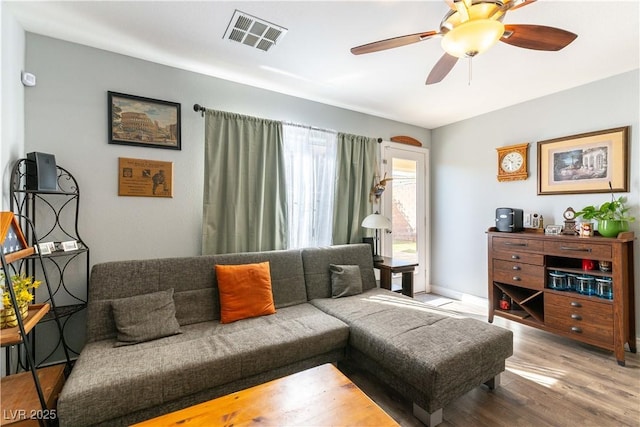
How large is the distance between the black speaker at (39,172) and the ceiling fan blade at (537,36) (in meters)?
2.89

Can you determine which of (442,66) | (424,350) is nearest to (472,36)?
(442,66)

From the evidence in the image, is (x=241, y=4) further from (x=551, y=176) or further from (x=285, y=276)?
(x=551, y=176)

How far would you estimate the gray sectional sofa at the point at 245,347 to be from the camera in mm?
1488

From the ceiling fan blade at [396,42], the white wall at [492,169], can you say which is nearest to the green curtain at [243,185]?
the ceiling fan blade at [396,42]

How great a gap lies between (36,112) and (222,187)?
1.40 m

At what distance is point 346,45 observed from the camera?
2.22 m

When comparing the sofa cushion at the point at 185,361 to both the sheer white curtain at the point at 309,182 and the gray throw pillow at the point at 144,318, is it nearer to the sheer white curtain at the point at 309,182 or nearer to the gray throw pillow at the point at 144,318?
the gray throw pillow at the point at 144,318

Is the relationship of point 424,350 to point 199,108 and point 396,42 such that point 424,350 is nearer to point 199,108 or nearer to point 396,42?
point 396,42

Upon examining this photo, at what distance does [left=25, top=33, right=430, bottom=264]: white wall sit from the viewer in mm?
2121

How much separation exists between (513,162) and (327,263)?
2604mm

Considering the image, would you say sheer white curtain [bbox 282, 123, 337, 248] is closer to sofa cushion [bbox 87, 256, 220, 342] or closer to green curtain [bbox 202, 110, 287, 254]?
green curtain [bbox 202, 110, 287, 254]

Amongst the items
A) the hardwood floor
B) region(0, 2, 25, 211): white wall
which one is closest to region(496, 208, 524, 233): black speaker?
the hardwood floor

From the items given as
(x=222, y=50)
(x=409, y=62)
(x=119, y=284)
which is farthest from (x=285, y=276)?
(x=409, y=62)

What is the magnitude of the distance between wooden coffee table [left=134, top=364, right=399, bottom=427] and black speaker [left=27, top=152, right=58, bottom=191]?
5.44 ft
